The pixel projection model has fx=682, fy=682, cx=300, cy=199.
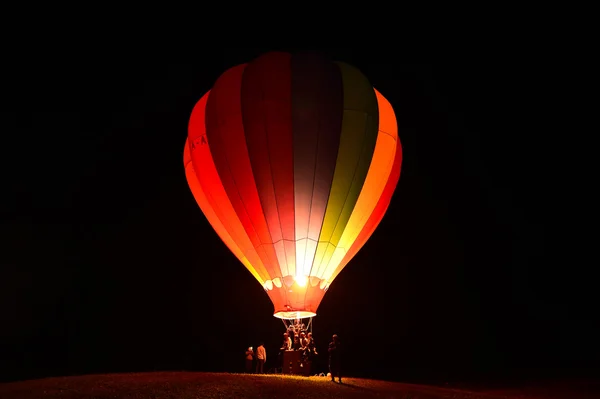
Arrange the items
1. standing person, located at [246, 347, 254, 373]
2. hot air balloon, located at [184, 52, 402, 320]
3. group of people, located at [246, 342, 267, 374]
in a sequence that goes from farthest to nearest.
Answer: standing person, located at [246, 347, 254, 373]
group of people, located at [246, 342, 267, 374]
hot air balloon, located at [184, 52, 402, 320]

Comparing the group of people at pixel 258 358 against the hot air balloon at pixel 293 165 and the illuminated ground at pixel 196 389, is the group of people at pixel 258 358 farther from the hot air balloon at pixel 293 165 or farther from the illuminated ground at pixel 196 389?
the illuminated ground at pixel 196 389

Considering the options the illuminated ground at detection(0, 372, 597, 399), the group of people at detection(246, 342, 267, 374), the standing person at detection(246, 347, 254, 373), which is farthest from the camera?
the standing person at detection(246, 347, 254, 373)

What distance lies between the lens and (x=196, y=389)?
1279cm

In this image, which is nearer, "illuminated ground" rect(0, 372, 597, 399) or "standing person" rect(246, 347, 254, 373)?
"illuminated ground" rect(0, 372, 597, 399)

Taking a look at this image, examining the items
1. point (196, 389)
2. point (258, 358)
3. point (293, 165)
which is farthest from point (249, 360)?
point (196, 389)

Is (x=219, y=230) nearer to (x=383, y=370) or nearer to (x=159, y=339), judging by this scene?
(x=383, y=370)

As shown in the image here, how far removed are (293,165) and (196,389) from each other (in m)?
8.04

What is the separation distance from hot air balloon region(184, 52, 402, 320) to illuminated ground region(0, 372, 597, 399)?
15.1 ft

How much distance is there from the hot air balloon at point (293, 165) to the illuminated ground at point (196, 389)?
15.1 feet

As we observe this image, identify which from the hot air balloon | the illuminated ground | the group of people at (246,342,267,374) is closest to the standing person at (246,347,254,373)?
the group of people at (246,342,267,374)

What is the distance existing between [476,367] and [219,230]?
39.7ft

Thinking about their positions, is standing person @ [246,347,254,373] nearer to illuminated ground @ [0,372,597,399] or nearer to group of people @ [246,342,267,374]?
group of people @ [246,342,267,374]

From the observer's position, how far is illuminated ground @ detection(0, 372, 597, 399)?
40.7 ft

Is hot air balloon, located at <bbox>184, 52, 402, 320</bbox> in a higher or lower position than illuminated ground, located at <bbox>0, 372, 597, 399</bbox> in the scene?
higher
